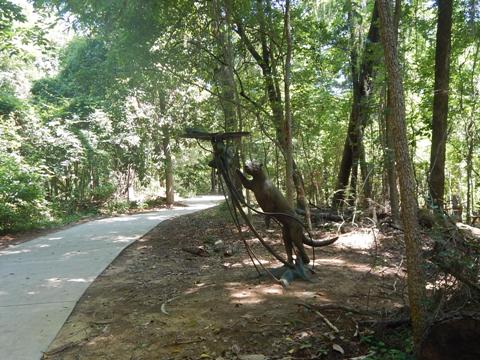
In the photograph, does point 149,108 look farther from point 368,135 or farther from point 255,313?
point 255,313

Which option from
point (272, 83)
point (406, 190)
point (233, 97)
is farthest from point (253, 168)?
point (233, 97)

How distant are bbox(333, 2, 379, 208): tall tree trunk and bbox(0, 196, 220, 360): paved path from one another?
5304 millimetres

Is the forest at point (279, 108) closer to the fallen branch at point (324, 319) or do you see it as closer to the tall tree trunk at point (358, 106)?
the tall tree trunk at point (358, 106)

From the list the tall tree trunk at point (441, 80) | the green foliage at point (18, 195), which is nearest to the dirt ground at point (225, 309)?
the tall tree trunk at point (441, 80)

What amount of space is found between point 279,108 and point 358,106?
6.00ft

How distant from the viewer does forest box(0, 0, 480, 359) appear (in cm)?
325

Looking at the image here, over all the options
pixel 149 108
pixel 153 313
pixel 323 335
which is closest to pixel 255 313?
pixel 323 335

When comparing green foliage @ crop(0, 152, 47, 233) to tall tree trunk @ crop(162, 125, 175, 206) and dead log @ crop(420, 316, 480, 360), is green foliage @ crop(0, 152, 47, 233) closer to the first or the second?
tall tree trunk @ crop(162, 125, 175, 206)

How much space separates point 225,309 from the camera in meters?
4.40

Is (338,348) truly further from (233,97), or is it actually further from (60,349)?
(233,97)

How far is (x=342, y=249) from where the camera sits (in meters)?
7.49

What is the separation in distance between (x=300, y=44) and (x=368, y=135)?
11.0 ft

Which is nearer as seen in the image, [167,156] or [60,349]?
[60,349]

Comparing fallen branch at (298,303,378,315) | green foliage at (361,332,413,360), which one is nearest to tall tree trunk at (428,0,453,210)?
fallen branch at (298,303,378,315)
